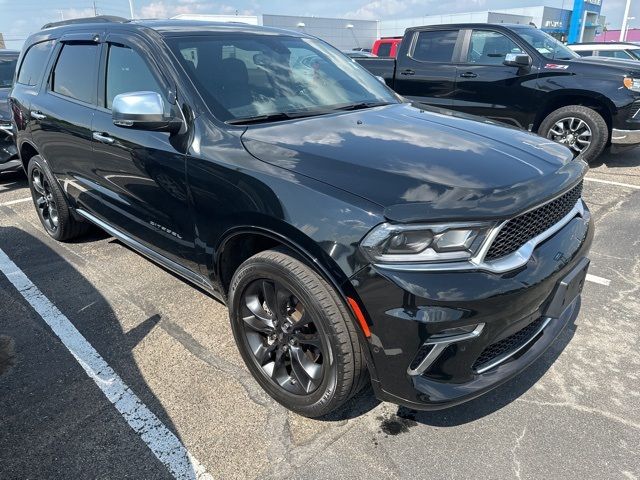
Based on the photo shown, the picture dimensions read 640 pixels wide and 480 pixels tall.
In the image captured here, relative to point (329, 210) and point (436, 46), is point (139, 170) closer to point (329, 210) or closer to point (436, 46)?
point (329, 210)

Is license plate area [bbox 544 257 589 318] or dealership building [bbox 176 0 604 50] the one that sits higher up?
dealership building [bbox 176 0 604 50]

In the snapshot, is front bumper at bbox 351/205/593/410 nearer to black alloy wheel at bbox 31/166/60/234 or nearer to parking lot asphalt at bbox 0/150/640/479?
parking lot asphalt at bbox 0/150/640/479

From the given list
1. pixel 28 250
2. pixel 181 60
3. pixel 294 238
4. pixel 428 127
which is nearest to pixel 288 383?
pixel 294 238

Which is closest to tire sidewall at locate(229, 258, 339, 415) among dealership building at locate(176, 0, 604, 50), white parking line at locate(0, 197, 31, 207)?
white parking line at locate(0, 197, 31, 207)

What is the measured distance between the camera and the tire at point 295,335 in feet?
6.72

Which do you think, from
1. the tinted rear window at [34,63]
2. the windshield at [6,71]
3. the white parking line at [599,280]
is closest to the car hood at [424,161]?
the white parking line at [599,280]

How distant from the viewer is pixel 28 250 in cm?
460

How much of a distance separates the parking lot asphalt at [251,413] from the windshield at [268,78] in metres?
1.46

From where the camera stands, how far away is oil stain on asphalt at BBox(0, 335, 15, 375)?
2.87m

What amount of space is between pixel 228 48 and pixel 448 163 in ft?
5.53

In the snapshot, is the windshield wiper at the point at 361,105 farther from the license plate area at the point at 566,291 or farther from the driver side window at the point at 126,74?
the license plate area at the point at 566,291

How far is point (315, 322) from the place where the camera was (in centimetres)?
209

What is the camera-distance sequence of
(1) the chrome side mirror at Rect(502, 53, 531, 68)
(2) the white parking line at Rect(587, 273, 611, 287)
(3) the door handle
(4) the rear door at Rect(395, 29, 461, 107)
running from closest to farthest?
(3) the door handle < (2) the white parking line at Rect(587, 273, 611, 287) < (1) the chrome side mirror at Rect(502, 53, 531, 68) < (4) the rear door at Rect(395, 29, 461, 107)

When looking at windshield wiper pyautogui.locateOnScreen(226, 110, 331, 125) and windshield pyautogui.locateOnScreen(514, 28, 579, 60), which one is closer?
windshield wiper pyautogui.locateOnScreen(226, 110, 331, 125)
